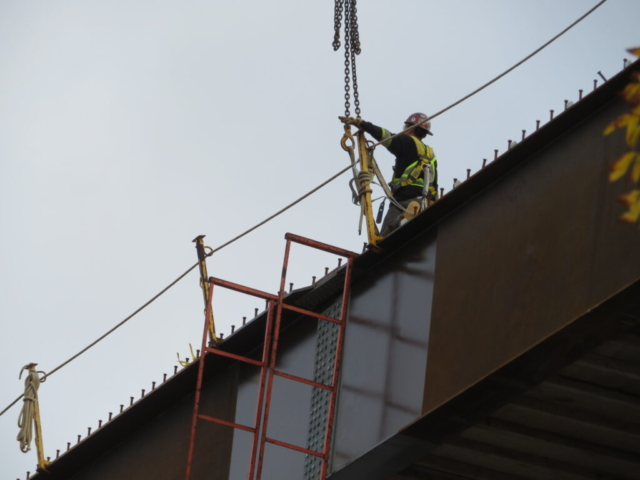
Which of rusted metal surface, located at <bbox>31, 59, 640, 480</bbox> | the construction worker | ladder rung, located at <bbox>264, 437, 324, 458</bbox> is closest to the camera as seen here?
rusted metal surface, located at <bbox>31, 59, 640, 480</bbox>

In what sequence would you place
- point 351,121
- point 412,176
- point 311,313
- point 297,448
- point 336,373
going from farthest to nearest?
point 412,176 → point 351,121 → point 311,313 → point 336,373 → point 297,448

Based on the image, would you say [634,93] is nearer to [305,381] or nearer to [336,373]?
[305,381]

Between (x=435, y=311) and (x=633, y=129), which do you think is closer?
(x=633, y=129)

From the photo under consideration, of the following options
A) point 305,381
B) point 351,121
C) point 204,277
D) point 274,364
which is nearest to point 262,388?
point 274,364

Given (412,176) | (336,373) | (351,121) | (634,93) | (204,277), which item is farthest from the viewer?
(412,176)

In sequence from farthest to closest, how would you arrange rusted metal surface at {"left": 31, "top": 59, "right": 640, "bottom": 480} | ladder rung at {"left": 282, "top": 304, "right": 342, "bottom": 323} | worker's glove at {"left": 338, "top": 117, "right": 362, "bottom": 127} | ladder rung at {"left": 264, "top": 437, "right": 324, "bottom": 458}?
worker's glove at {"left": 338, "top": 117, "right": 362, "bottom": 127}, ladder rung at {"left": 282, "top": 304, "right": 342, "bottom": 323}, ladder rung at {"left": 264, "top": 437, "right": 324, "bottom": 458}, rusted metal surface at {"left": 31, "top": 59, "right": 640, "bottom": 480}

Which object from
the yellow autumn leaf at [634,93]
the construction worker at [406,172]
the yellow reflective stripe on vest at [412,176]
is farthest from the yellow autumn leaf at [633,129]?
the yellow reflective stripe on vest at [412,176]

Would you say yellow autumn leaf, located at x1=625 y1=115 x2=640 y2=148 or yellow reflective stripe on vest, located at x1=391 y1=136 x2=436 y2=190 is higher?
yellow reflective stripe on vest, located at x1=391 y1=136 x2=436 y2=190

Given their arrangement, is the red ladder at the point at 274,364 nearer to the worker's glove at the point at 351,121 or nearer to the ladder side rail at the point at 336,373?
the ladder side rail at the point at 336,373

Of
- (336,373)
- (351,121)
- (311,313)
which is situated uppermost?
(351,121)

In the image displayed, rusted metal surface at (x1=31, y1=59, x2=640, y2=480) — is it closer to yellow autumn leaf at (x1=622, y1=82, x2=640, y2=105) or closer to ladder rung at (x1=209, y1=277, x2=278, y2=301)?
ladder rung at (x1=209, y1=277, x2=278, y2=301)

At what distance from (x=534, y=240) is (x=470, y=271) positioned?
0.73 metres

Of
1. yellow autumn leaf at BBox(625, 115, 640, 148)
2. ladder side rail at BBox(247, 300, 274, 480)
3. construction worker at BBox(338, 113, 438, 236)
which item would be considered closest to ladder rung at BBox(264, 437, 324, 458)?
ladder side rail at BBox(247, 300, 274, 480)

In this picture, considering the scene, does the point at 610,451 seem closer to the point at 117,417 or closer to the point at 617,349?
the point at 617,349
